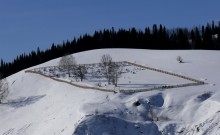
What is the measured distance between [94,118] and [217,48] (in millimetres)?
58169

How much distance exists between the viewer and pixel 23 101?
2862 inches

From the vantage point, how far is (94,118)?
52594 millimetres

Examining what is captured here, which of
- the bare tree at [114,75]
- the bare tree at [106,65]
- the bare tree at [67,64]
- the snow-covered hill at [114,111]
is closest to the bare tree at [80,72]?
the bare tree at [67,64]

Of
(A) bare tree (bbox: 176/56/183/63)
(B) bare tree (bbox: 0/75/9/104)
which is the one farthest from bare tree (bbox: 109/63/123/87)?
(B) bare tree (bbox: 0/75/9/104)

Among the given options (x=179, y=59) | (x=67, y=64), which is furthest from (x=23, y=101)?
(x=179, y=59)

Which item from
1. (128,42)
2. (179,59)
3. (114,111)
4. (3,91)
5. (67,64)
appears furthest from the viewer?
(128,42)

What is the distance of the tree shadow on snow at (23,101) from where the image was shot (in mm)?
70963

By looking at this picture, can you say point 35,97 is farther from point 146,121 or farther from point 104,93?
point 146,121

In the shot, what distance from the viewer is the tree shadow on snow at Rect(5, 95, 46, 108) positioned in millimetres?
70963

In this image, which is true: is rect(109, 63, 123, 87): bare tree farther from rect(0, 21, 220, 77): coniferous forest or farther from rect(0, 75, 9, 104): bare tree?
rect(0, 21, 220, 77): coniferous forest

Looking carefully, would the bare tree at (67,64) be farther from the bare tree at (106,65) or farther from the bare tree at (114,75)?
the bare tree at (114,75)

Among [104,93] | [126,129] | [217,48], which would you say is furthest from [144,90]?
[217,48]

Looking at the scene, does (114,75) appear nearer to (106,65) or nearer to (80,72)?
(80,72)

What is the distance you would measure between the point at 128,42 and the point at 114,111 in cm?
6347
